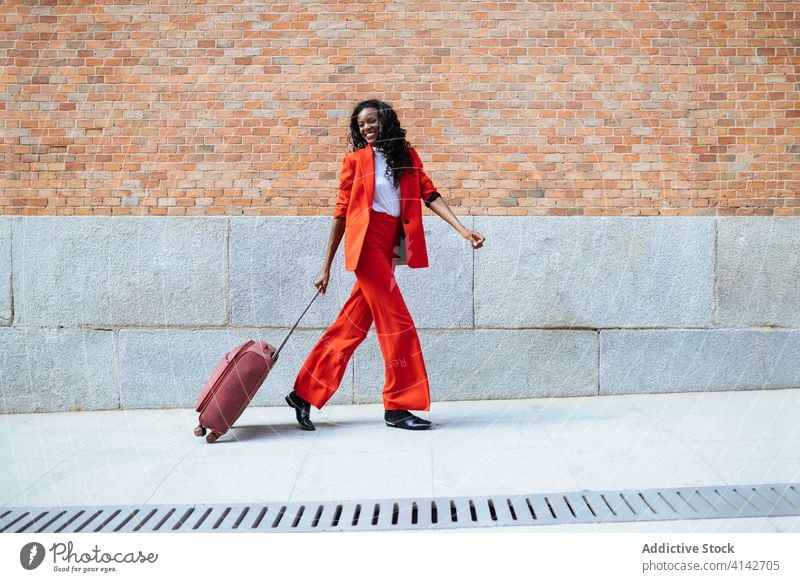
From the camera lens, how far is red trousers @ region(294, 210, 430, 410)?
4434mm

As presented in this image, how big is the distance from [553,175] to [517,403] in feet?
5.64

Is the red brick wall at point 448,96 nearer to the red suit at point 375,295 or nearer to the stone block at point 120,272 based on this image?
the stone block at point 120,272

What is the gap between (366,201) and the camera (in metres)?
4.43

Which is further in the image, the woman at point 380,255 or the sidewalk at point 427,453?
the woman at point 380,255

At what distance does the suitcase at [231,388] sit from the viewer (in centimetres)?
431

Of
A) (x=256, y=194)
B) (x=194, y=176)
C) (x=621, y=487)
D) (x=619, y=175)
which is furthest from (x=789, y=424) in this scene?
(x=194, y=176)

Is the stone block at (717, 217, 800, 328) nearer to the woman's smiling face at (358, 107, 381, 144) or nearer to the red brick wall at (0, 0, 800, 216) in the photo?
the red brick wall at (0, 0, 800, 216)

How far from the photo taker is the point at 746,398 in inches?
203

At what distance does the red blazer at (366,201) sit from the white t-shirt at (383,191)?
39 millimetres

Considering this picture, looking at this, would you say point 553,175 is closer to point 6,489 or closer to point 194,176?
point 194,176

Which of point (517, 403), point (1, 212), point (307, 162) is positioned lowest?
point (517, 403)

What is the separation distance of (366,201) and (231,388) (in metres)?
1.39

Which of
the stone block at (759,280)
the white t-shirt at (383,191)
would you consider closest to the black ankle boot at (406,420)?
the white t-shirt at (383,191)

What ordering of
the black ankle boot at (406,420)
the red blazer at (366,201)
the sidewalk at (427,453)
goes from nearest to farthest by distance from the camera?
the sidewalk at (427,453), the red blazer at (366,201), the black ankle boot at (406,420)
